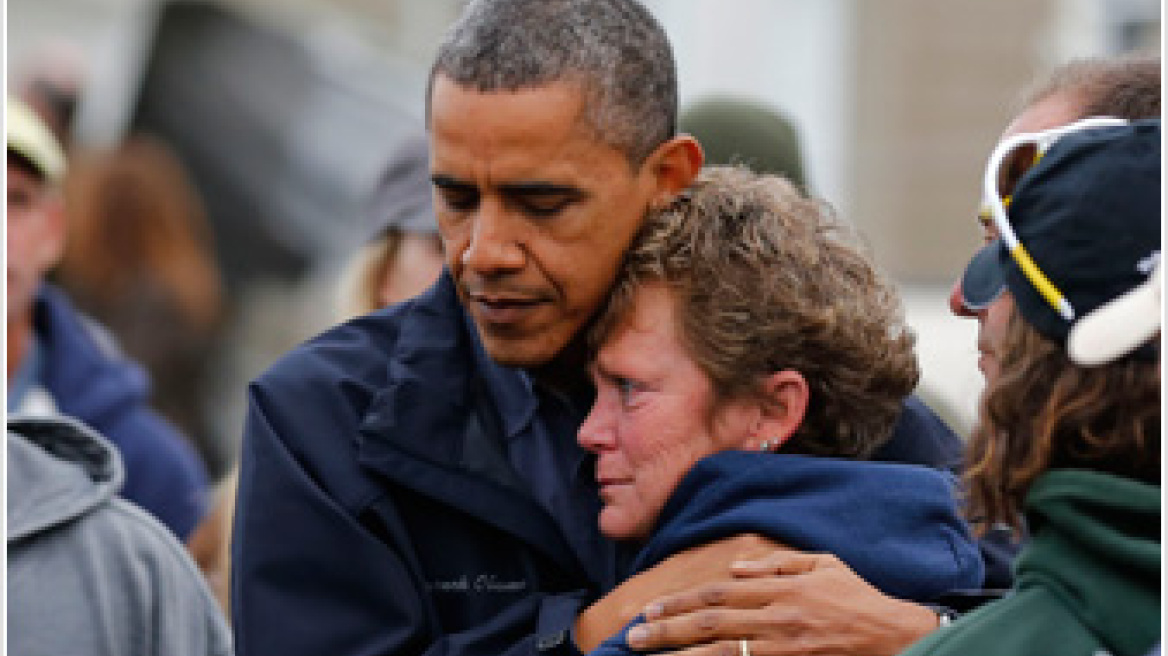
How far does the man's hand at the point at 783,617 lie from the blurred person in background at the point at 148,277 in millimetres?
5458

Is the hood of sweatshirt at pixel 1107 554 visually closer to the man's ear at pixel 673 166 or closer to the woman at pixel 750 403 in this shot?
the woman at pixel 750 403

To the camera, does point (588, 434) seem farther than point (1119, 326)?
Yes

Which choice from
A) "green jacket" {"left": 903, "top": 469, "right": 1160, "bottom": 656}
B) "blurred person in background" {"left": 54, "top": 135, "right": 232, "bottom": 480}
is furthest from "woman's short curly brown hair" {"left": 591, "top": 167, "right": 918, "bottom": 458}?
"blurred person in background" {"left": 54, "top": 135, "right": 232, "bottom": 480}

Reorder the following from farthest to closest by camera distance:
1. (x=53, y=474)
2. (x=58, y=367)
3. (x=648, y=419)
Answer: (x=58, y=367), (x=53, y=474), (x=648, y=419)

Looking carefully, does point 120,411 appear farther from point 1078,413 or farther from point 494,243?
point 1078,413

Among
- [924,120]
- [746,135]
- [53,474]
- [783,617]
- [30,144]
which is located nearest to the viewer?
[783,617]

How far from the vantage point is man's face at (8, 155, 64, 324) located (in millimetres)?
5332

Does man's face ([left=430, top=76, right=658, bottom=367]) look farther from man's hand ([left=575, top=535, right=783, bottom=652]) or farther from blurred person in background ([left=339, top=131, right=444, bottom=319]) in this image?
blurred person in background ([left=339, top=131, right=444, bottom=319])

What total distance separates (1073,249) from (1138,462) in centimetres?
22

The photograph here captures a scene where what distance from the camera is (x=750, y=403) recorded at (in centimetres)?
312

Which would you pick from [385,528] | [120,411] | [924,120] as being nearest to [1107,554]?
[385,528]

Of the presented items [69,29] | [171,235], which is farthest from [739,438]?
[69,29]

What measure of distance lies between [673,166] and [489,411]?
0.41 meters

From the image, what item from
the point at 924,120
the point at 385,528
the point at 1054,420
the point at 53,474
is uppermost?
the point at 1054,420
